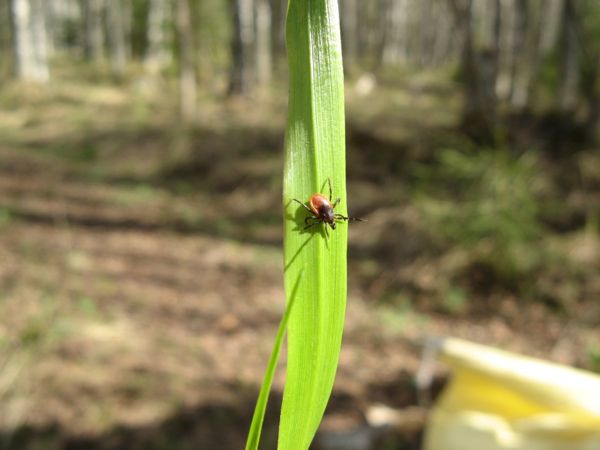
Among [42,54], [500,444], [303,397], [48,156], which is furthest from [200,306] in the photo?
[42,54]

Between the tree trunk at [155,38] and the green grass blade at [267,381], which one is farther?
the tree trunk at [155,38]

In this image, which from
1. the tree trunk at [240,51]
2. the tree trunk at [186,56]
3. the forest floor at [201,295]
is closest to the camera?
the forest floor at [201,295]

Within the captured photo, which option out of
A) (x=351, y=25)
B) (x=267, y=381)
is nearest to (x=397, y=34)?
(x=351, y=25)

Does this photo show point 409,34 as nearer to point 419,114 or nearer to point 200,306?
point 419,114

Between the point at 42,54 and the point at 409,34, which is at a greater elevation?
the point at 409,34

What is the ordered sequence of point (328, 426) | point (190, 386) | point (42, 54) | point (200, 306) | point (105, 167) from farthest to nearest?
1. point (42, 54)
2. point (105, 167)
3. point (200, 306)
4. point (190, 386)
5. point (328, 426)

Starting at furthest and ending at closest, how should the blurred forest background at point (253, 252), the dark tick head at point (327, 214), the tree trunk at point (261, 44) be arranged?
the tree trunk at point (261, 44) < the blurred forest background at point (253, 252) < the dark tick head at point (327, 214)

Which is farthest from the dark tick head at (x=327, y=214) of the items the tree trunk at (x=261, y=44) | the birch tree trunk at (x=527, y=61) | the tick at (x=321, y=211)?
the tree trunk at (x=261, y=44)

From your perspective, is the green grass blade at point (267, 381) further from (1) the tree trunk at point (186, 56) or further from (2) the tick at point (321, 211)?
(1) the tree trunk at point (186, 56)
